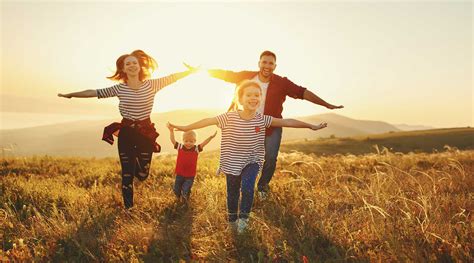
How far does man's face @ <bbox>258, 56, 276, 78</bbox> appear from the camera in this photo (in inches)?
294

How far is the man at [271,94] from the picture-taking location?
7.62 m

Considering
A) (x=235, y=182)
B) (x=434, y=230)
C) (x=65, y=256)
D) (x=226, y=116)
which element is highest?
(x=226, y=116)

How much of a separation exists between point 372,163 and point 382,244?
8.55 m

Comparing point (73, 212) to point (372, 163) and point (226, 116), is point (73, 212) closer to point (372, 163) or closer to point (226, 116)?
point (226, 116)

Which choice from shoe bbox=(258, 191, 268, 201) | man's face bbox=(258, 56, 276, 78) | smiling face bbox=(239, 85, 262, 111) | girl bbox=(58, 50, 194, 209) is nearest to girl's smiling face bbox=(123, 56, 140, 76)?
girl bbox=(58, 50, 194, 209)

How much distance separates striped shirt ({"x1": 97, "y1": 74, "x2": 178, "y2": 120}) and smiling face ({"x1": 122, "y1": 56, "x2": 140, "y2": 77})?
0.72 ft

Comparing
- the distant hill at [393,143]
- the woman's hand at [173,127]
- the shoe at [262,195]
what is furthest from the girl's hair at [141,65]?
the distant hill at [393,143]

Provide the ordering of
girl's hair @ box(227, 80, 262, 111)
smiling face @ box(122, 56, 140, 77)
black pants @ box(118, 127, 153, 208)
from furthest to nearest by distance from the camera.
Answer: black pants @ box(118, 127, 153, 208)
smiling face @ box(122, 56, 140, 77)
girl's hair @ box(227, 80, 262, 111)

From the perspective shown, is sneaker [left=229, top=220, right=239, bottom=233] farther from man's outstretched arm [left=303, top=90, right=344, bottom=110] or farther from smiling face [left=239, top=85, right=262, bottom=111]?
man's outstretched arm [left=303, top=90, right=344, bottom=110]

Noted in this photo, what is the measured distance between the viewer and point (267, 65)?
7.47 metres

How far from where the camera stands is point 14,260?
4410 millimetres

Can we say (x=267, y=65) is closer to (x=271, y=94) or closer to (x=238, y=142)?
(x=271, y=94)

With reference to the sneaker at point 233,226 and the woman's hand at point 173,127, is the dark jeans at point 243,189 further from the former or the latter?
the woman's hand at point 173,127

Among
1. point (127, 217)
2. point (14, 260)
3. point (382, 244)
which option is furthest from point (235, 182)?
point (14, 260)
